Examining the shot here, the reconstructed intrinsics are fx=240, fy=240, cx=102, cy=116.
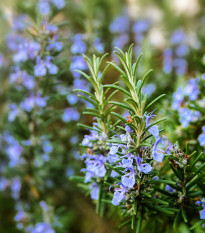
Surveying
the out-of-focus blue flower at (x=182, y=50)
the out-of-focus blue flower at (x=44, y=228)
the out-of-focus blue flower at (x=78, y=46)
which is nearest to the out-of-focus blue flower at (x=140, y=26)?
the out-of-focus blue flower at (x=182, y=50)

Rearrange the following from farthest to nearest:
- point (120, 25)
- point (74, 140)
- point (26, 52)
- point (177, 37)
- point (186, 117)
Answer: point (120, 25)
point (177, 37)
point (74, 140)
point (26, 52)
point (186, 117)

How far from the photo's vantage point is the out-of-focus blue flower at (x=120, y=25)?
2740 mm

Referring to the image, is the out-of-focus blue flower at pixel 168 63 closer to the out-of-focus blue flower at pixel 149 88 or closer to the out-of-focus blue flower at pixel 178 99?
the out-of-focus blue flower at pixel 149 88

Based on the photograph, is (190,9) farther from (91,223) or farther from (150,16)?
(91,223)

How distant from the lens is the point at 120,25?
289cm

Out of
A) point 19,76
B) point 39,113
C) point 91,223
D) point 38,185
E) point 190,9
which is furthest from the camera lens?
point 190,9

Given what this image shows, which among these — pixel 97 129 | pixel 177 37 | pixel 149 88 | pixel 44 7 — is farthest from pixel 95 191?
pixel 177 37

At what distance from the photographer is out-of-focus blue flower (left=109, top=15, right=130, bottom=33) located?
8.99ft

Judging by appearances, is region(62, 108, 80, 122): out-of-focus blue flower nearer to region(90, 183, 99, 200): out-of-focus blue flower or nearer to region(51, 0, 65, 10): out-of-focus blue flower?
region(51, 0, 65, 10): out-of-focus blue flower

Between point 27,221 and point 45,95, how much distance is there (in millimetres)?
849

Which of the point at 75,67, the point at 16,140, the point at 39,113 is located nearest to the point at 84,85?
the point at 75,67

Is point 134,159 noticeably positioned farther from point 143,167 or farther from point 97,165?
point 97,165

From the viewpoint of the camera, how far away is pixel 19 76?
1604 mm

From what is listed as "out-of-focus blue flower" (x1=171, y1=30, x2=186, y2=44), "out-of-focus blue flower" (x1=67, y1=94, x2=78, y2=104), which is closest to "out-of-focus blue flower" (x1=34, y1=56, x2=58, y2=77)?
"out-of-focus blue flower" (x1=67, y1=94, x2=78, y2=104)
